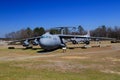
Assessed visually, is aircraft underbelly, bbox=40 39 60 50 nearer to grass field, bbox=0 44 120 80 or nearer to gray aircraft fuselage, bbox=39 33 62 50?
gray aircraft fuselage, bbox=39 33 62 50

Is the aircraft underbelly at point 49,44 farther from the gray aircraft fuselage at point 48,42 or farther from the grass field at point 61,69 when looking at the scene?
the grass field at point 61,69

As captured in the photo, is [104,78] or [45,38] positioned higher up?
[45,38]

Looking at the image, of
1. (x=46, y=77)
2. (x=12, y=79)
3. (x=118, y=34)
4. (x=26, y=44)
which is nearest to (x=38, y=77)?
(x=46, y=77)

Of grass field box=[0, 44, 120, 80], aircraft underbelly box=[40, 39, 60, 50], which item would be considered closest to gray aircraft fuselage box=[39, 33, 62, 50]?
aircraft underbelly box=[40, 39, 60, 50]

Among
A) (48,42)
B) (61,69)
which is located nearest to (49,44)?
(48,42)

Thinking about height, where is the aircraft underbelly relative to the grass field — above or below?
above

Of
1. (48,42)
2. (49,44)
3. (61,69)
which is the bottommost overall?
(61,69)

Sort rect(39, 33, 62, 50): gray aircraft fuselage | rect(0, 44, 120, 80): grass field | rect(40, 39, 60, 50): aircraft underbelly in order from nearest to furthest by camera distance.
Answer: rect(0, 44, 120, 80): grass field < rect(40, 39, 60, 50): aircraft underbelly < rect(39, 33, 62, 50): gray aircraft fuselage

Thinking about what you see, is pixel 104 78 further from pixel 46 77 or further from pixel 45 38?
pixel 45 38

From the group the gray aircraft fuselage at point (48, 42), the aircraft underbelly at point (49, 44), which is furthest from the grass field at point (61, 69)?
the gray aircraft fuselage at point (48, 42)

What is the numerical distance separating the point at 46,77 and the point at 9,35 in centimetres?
18750

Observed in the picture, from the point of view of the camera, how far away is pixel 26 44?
53.4 m

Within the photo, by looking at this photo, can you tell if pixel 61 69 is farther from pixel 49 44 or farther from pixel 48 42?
pixel 49 44

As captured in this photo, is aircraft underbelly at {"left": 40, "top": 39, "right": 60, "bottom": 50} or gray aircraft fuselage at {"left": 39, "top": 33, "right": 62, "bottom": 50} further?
gray aircraft fuselage at {"left": 39, "top": 33, "right": 62, "bottom": 50}
